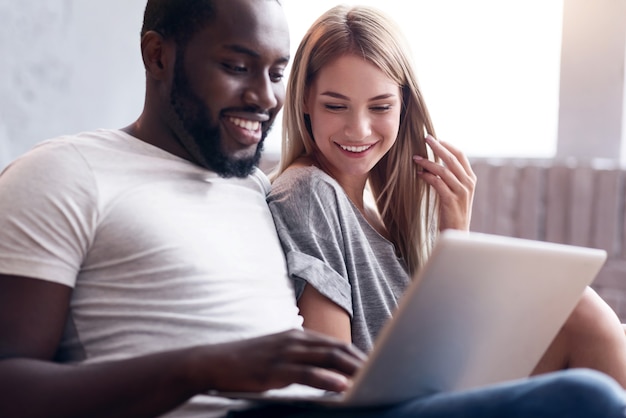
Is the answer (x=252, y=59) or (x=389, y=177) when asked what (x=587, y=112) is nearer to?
(x=389, y=177)

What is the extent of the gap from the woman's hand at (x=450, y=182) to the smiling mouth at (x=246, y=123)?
0.49 m

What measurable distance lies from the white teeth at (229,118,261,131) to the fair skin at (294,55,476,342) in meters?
0.32

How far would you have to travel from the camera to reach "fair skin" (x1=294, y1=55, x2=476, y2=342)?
172cm

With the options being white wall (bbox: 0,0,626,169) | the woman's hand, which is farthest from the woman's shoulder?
white wall (bbox: 0,0,626,169)

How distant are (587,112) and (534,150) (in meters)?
0.30

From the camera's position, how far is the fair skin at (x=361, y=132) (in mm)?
1718

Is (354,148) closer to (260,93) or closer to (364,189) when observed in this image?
(364,189)

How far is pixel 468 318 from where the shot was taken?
3.48ft

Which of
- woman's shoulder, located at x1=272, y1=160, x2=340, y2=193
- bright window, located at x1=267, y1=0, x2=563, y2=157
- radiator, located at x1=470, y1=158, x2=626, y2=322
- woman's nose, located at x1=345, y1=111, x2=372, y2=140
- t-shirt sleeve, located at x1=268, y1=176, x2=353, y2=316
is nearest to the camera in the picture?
t-shirt sleeve, located at x1=268, y1=176, x2=353, y2=316

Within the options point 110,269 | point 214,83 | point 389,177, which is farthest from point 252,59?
point 389,177

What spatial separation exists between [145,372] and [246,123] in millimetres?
492

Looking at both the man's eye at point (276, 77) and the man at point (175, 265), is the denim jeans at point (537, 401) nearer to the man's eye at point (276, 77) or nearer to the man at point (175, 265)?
the man at point (175, 265)

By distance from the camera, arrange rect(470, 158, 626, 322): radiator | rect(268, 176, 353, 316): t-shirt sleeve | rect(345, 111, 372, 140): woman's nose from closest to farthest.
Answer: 1. rect(268, 176, 353, 316): t-shirt sleeve
2. rect(345, 111, 372, 140): woman's nose
3. rect(470, 158, 626, 322): radiator

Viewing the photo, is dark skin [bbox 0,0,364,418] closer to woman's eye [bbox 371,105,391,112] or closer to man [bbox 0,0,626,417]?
man [bbox 0,0,626,417]
